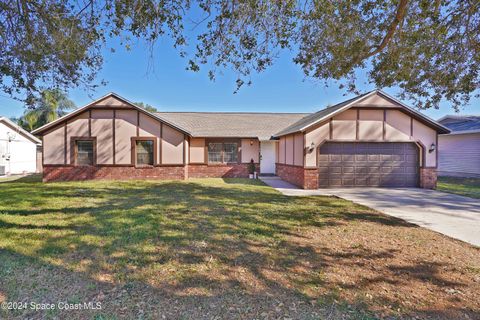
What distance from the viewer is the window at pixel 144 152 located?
14.9 m

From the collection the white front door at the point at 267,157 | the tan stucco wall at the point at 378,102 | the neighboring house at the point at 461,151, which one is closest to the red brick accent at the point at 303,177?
the white front door at the point at 267,157

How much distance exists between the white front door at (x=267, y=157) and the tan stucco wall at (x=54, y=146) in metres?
12.4

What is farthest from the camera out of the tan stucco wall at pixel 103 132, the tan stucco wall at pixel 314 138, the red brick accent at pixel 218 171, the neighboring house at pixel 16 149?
the neighboring house at pixel 16 149

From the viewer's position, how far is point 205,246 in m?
4.66

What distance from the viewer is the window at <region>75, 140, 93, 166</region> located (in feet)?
47.7

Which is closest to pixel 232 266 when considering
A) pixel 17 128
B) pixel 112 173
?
pixel 112 173

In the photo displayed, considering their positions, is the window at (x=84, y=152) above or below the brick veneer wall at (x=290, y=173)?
above

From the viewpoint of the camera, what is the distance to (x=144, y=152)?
14.9 metres

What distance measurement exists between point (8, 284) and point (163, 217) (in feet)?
11.3

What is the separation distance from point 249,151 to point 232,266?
1373 cm

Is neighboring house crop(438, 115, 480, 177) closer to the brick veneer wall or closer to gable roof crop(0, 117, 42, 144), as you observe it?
the brick veneer wall

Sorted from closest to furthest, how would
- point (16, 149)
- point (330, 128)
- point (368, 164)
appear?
point (330, 128) → point (368, 164) → point (16, 149)

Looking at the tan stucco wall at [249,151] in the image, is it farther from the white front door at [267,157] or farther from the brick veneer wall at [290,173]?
the brick veneer wall at [290,173]

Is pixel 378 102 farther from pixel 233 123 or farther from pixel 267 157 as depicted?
pixel 233 123
